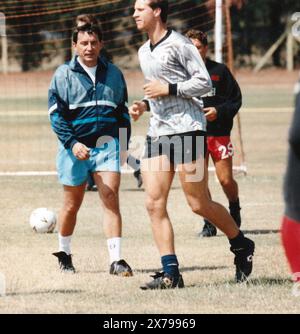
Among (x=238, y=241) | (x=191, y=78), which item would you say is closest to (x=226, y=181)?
(x=238, y=241)

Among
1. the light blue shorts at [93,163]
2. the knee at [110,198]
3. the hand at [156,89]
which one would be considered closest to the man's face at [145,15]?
the hand at [156,89]

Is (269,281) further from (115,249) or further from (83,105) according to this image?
(83,105)

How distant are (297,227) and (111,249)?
13.6ft

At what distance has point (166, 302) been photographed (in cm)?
782

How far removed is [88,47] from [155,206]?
4.84 ft

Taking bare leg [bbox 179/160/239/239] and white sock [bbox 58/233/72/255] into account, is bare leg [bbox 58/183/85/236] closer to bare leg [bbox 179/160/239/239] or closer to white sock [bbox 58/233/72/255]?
white sock [bbox 58/233/72/255]

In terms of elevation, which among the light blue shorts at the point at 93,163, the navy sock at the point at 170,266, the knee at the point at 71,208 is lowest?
the navy sock at the point at 170,266

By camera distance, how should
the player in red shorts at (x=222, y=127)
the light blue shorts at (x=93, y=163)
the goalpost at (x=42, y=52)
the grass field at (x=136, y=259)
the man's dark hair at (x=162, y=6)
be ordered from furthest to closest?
the goalpost at (x=42, y=52)
the player in red shorts at (x=222, y=127)
the light blue shorts at (x=93, y=163)
the man's dark hair at (x=162, y=6)
the grass field at (x=136, y=259)

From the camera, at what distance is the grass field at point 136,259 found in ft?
25.5

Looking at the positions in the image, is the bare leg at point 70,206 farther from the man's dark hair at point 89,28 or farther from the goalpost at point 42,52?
the goalpost at point 42,52

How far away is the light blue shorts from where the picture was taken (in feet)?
29.8

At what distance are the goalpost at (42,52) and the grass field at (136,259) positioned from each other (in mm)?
2135
